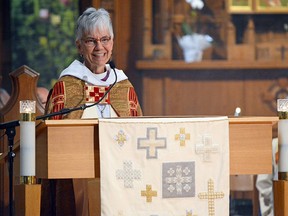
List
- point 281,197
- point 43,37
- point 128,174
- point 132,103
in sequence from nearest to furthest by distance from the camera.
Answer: point 128,174 → point 281,197 → point 132,103 → point 43,37

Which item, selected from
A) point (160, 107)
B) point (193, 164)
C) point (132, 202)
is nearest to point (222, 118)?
point (193, 164)

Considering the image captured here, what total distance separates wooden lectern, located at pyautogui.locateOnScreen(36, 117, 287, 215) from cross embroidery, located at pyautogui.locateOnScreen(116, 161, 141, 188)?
119 millimetres

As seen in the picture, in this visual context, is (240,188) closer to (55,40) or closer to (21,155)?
(55,40)

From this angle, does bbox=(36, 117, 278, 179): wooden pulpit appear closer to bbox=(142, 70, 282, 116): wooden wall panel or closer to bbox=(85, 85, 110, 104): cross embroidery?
bbox=(85, 85, 110, 104): cross embroidery

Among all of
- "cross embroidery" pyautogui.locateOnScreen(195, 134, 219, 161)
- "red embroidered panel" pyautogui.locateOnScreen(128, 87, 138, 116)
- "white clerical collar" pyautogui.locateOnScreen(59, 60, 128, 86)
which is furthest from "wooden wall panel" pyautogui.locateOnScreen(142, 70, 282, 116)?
"cross embroidery" pyautogui.locateOnScreen(195, 134, 219, 161)

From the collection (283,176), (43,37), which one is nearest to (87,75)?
(283,176)

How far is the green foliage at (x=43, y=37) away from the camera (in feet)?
36.7

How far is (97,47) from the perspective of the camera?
21.4ft

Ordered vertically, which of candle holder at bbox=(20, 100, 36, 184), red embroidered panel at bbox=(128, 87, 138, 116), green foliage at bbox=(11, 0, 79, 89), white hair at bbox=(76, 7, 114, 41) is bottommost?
candle holder at bbox=(20, 100, 36, 184)

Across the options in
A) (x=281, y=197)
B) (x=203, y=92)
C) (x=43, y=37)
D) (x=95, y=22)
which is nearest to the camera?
(x=281, y=197)

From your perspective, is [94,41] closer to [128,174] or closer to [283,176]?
[128,174]

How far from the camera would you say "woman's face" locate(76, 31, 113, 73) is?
6535mm

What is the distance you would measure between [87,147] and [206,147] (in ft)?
1.99

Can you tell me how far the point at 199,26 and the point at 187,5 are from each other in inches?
9.2
